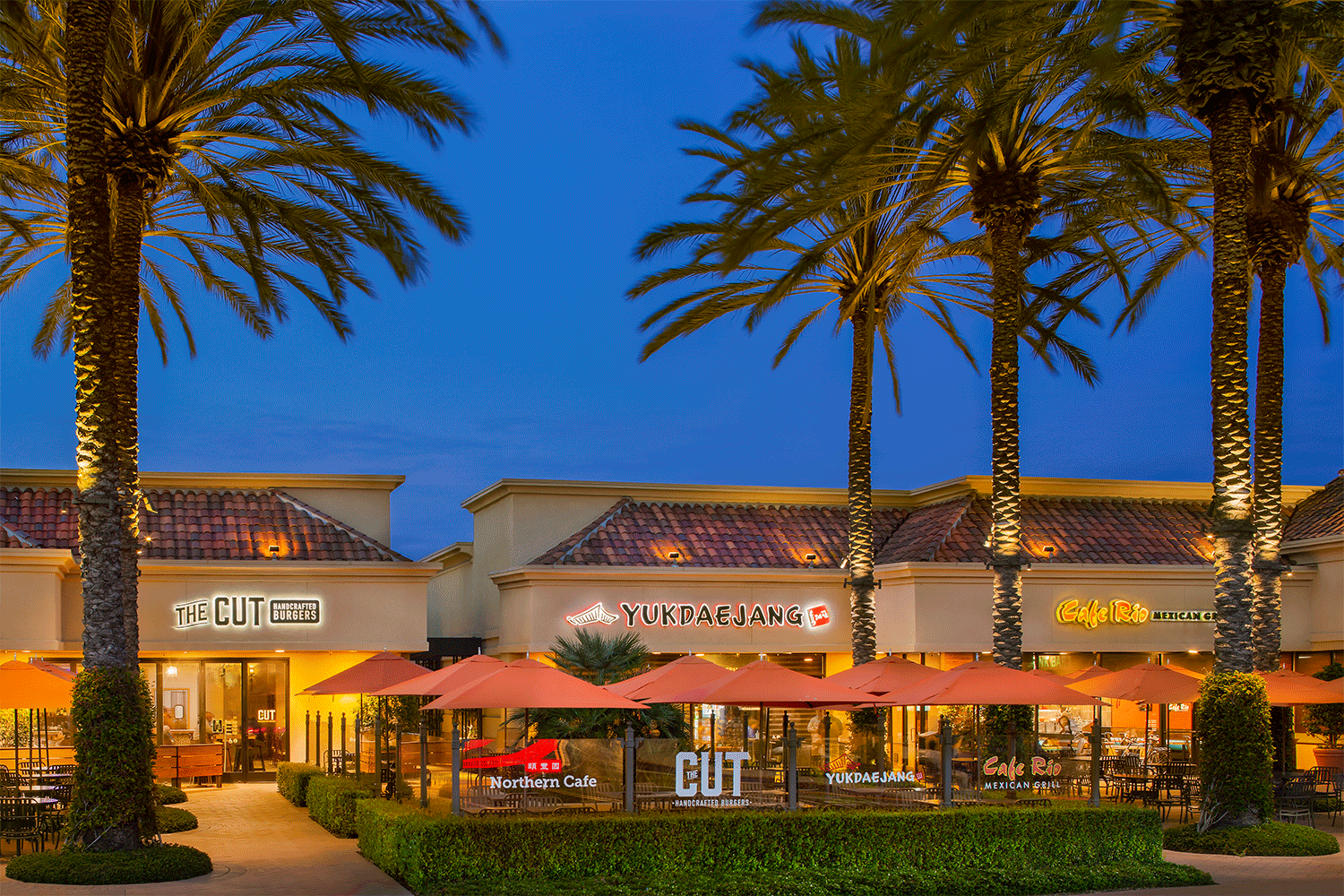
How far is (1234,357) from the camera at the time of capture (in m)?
20.8

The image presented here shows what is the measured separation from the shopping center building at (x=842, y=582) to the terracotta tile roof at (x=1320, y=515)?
103mm

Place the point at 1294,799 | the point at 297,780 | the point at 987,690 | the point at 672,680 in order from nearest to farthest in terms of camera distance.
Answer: the point at 987,690 → the point at 672,680 → the point at 1294,799 → the point at 297,780

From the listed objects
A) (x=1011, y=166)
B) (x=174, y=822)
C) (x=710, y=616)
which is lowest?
(x=174, y=822)

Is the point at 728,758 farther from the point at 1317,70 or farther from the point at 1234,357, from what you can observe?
the point at 1317,70

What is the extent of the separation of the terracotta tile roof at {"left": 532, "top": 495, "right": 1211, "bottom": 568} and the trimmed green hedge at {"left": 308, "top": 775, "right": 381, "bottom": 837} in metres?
9.09

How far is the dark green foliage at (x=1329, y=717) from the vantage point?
2805cm

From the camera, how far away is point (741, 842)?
17.8m

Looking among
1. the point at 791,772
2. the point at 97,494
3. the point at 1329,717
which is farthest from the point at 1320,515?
the point at 97,494

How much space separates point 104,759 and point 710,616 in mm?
16418

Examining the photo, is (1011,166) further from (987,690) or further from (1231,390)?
(987,690)

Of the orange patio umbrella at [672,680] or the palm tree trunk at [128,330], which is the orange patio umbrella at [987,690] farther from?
the palm tree trunk at [128,330]

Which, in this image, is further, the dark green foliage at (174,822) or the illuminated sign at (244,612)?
the illuminated sign at (244,612)

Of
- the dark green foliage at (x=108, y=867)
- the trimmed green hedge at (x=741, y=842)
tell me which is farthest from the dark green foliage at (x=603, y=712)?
the dark green foliage at (x=108, y=867)

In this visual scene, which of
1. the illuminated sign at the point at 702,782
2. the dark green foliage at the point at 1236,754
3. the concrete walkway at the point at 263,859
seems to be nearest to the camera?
the concrete walkway at the point at 263,859
